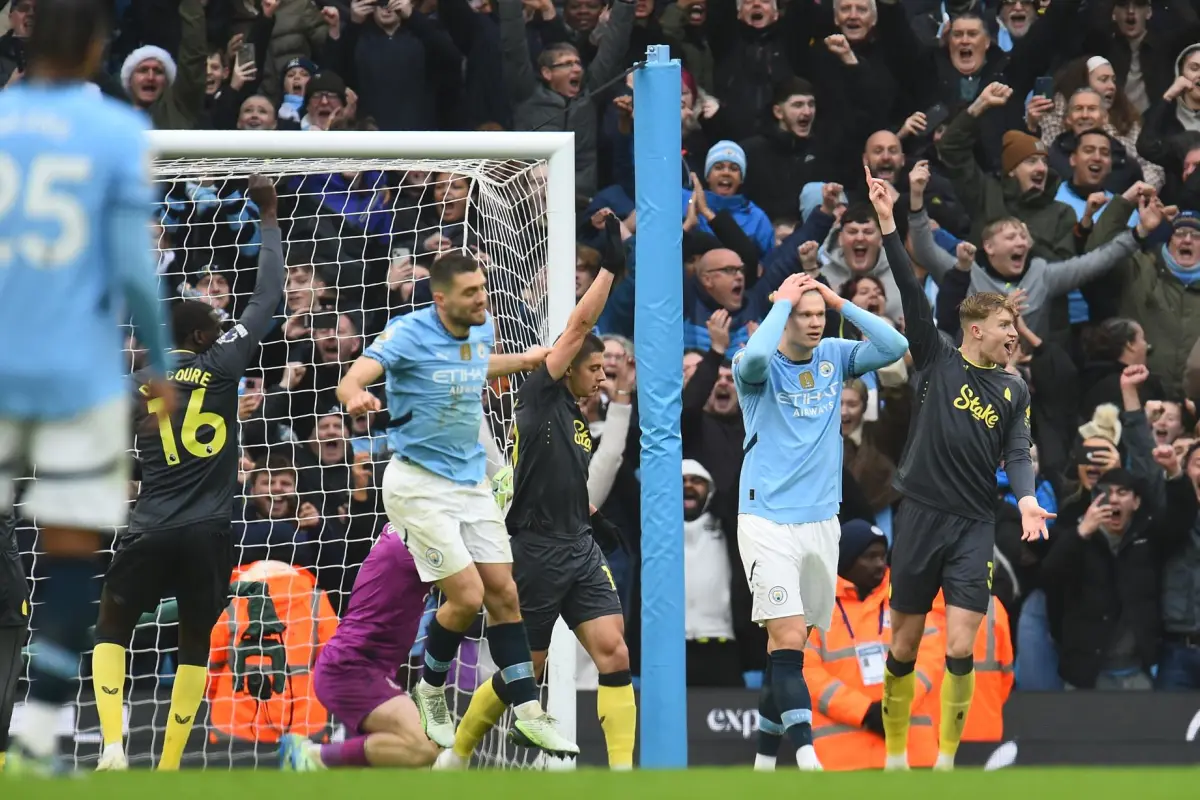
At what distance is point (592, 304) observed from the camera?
7684 millimetres

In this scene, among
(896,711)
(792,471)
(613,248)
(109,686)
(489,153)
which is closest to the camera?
(613,248)

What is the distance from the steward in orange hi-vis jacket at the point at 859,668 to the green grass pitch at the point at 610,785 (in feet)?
14.2

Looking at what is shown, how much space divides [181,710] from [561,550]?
5.99 ft

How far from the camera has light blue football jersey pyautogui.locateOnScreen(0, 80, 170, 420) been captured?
464cm

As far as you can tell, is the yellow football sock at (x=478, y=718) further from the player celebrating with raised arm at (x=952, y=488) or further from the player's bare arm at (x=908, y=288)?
the player's bare arm at (x=908, y=288)

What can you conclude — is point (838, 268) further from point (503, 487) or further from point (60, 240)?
point (60, 240)

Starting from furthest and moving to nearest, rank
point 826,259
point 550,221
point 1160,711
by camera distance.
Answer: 1. point 826,259
2. point 1160,711
3. point 550,221

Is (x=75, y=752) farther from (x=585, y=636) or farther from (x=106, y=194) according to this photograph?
(x=106, y=194)

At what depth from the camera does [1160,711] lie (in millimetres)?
9695

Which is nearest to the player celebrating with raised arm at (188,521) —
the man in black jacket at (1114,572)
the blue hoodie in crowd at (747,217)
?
the blue hoodie in crowd at (747,217)

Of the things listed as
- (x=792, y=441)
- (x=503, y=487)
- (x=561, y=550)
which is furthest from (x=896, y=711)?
(x=503, y=487)

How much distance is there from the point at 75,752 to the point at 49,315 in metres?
4.76

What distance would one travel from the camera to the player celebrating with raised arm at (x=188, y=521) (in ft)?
26.1

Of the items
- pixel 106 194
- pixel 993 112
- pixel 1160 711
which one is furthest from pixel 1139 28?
pixel 106 194
